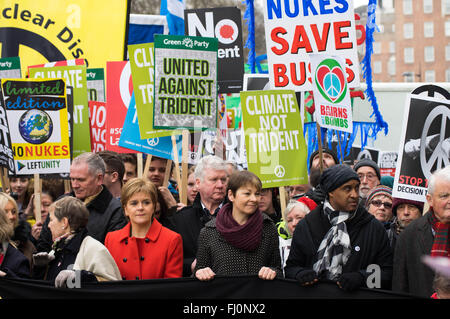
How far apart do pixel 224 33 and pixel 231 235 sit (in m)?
5.21

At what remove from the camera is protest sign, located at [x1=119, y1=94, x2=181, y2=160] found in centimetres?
834

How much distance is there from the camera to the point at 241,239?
17.0ft

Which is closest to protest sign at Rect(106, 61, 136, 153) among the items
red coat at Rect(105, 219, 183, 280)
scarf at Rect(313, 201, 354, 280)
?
red coat at Rect(105, 219, 183, 280)

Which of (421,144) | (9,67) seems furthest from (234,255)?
(9,67)

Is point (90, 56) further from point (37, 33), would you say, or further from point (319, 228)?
point (319, 228)

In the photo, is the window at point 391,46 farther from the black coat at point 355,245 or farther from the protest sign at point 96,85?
→ the black coat at point 355,245

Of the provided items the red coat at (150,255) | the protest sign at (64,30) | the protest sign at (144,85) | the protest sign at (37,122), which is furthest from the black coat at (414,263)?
the protest sign at (64,30)

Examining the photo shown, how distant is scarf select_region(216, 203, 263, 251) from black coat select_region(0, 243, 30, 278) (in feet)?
4.76

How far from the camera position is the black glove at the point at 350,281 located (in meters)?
4.70

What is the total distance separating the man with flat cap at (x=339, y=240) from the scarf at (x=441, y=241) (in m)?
0.34

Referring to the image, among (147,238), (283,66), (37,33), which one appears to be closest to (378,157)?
(283,66)

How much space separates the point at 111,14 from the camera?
11914mm

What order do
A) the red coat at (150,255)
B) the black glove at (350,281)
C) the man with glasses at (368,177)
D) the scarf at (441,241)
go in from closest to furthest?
the black glove at (350,281) → the scarf at (441,241) → the red coat at (150,255) → the man with glasses at (368,177)

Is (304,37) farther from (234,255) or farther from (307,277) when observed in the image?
(307,277)
